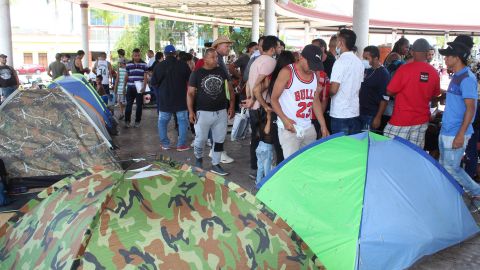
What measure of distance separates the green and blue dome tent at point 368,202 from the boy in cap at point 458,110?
68 cm

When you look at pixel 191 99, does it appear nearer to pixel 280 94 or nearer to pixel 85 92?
pixel 280 94

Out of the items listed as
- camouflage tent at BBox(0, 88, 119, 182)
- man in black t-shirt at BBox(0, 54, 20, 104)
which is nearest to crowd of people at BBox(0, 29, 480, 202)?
camouflage tent at BBox(0, 88, 119, 182)

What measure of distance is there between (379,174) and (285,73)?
5.05ft

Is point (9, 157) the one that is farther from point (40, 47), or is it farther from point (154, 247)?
point (40, 47)

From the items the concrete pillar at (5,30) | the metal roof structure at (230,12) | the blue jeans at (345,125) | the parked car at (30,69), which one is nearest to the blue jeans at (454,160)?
the blue jeans at (345,125)

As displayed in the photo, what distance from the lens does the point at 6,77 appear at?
11.3 meters

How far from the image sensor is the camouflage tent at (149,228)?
103 inches

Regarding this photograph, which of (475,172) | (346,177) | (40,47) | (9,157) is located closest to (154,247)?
(346,177)

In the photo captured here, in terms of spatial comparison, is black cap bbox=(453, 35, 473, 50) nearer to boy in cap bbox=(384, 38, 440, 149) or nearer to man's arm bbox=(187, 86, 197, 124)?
boy in cap bbox=(384, 38, 440, 149)

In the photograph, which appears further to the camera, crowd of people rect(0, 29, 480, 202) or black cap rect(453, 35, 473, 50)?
black cap rect(453, 35, 473, 50)

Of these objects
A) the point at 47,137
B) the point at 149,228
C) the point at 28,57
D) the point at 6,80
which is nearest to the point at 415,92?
the point at 149,228

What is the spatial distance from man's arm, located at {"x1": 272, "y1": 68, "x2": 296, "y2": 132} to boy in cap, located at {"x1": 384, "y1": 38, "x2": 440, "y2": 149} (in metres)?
1.30

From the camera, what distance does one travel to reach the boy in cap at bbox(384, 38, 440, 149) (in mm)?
5477

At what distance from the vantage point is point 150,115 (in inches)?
526
